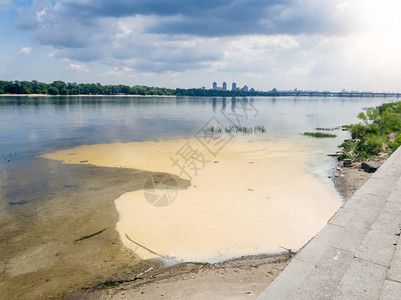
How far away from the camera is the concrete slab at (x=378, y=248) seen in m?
4.88

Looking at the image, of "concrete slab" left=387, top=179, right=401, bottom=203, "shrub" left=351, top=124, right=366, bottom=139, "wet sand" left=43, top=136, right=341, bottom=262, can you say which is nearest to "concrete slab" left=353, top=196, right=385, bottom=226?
"concrete slab" left=387, top=179, right=401, bottom=203

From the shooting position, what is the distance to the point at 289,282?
180 inches

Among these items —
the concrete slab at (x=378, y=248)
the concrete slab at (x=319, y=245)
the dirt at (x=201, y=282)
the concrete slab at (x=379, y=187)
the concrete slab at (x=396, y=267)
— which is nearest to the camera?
the concrete slab at (x=396, y=267)

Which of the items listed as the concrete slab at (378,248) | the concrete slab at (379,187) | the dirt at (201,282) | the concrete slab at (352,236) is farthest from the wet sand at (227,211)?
the concrete slab at (378,248)

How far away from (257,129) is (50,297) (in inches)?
1271

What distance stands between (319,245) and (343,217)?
179cm

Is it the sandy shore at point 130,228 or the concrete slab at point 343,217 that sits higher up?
the concrete slab at point 343,217

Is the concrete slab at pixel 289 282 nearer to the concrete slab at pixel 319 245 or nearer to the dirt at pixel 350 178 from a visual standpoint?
the concrete slab at pixel 319 245

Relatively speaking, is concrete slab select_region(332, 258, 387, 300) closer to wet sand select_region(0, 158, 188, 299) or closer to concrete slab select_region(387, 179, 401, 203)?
concrete slab select_region(387, 179, 401, 203)

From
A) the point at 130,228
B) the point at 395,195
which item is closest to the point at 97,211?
the point at 130,228

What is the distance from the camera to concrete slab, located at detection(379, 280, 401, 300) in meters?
3.81

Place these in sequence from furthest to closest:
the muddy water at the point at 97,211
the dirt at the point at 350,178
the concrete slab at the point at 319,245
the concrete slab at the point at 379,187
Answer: the dirt at the point at 350,178
the concrete slab at the point at 379,187
the muddy water at the point at 97,211
the concrete slab at the point at 319,245

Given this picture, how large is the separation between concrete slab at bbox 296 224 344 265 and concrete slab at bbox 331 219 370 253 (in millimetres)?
117

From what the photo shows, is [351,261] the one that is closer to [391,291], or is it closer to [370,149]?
[391,291]
